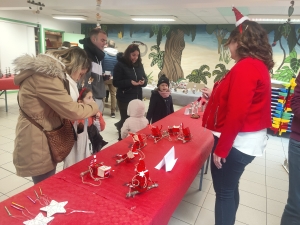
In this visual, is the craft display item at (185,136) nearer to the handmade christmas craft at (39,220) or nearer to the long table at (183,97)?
the handmade christmas craft at (39,220)

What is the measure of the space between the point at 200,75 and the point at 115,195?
6297 mm

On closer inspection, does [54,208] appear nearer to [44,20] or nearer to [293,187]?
[293,187]

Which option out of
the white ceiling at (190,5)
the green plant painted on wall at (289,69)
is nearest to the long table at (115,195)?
the white ceiling at (190,5)

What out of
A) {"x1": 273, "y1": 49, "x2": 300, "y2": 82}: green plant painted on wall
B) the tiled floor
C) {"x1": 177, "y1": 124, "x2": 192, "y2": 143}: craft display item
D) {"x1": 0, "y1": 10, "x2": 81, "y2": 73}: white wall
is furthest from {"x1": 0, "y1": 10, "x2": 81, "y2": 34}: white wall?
{"x1": 273, "y1": 49, "x2": 300, "y2": 82}: green plant painted on wall

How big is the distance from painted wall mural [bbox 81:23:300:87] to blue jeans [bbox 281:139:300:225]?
16.8ft

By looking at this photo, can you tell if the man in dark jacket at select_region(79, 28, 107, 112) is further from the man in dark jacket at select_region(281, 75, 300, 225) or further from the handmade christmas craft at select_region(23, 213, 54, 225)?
the man in dark jacket at select_region(281, 75, 300, 225)

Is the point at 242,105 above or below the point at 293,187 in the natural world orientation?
above

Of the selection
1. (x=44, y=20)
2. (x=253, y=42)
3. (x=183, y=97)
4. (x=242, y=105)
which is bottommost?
(x=183, y=97)

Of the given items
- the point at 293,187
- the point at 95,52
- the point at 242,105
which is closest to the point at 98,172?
the point at 242,105

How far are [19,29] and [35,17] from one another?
68 centimetres

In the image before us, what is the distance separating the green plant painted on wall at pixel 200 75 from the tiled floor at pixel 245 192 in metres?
3.73

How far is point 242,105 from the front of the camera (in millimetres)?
1154

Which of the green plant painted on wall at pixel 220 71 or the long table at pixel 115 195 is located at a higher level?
the green plant painted on wall at pixel 220 71

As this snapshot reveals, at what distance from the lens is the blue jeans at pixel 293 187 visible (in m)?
1.34
